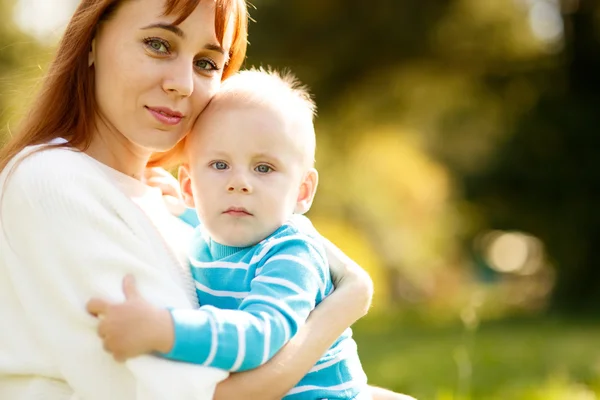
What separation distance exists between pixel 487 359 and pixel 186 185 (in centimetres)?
504

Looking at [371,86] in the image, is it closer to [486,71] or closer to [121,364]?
[486,71]

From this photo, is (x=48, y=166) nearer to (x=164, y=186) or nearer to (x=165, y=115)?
(x=165, y=115)

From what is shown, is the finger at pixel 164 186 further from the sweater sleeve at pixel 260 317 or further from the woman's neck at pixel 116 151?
the sweater sleeve at pixel 260 317

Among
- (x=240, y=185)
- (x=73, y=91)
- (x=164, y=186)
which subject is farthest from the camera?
(x=164, y=186)

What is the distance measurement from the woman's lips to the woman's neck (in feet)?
0.49

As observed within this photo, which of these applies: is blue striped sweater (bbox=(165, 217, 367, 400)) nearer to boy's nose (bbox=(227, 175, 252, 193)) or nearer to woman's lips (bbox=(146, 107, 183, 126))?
boy's nose (bbox=(227, 175, 252, 193))

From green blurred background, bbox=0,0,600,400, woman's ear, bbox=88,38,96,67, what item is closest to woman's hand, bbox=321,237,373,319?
woman's ear, bbox=88,38,96,67

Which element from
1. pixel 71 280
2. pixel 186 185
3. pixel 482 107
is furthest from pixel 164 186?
pixel 482 107

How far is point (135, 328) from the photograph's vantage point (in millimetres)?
1992

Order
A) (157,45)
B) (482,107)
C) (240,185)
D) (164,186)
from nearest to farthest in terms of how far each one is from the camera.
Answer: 1. (240,185)
2. (157,45)
3. (164,186)
4. (482,107)

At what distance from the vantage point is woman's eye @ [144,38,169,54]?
247 centimetres

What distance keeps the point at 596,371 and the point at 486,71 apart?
791cm

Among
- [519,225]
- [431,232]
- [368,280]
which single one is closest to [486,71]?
[519,225]

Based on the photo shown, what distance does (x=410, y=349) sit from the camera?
8.29 metres
